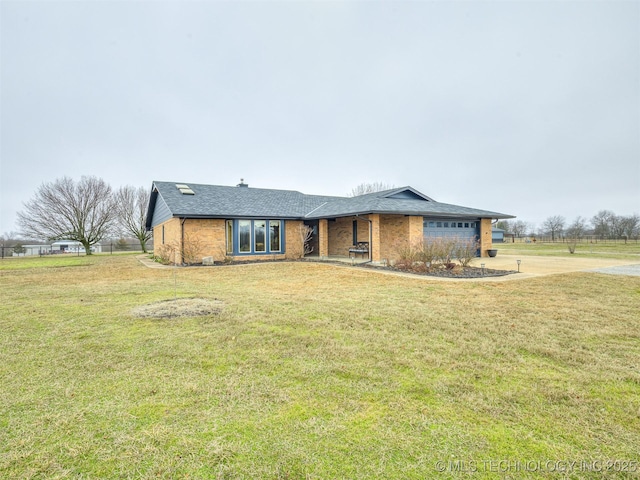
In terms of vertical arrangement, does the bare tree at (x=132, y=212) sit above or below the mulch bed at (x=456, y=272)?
above

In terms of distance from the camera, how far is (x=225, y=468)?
1.95 m

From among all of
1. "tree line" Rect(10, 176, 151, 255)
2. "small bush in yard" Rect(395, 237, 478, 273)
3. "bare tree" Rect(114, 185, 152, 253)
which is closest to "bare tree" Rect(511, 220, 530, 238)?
"small bush in yard" Rect(395, 237, 478, 273)

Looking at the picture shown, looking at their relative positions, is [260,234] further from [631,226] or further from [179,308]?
[631,226]

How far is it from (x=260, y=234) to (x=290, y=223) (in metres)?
2.05

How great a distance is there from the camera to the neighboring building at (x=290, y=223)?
15672mm

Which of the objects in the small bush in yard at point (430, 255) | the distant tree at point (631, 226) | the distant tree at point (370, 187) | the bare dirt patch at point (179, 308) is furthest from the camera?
the distant tree at point (370, 187)

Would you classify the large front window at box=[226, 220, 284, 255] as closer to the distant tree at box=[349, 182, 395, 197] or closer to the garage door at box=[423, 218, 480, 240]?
the garage door at box=[423, 218, 480, 240]

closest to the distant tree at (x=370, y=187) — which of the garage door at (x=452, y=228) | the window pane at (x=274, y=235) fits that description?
the garage door at (x=452, y=228)

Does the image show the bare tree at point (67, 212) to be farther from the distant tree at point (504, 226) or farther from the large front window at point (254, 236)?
the distant tree at point (504, 226)

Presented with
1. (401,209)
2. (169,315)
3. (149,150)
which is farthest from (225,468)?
(149,150)

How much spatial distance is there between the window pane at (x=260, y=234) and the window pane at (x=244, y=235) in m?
0.37

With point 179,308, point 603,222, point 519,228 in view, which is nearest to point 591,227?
point 603,222

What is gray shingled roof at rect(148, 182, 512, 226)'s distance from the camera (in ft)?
51.2

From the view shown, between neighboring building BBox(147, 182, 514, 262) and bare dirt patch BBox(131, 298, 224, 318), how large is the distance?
364 inches
